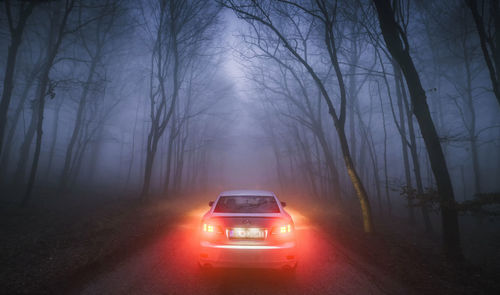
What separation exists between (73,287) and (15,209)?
27.2 ft

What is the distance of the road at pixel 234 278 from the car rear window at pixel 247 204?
2.71ft

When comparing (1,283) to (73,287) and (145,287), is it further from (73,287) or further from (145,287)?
(145,287)

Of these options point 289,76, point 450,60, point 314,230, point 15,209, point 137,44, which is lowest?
point 314,230

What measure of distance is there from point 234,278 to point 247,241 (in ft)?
2.42

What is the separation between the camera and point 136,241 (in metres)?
5.80

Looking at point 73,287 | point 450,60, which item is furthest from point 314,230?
point 450,60

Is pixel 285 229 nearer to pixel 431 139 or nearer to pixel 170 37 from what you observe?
pixel 431 139

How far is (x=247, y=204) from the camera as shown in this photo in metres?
4.42

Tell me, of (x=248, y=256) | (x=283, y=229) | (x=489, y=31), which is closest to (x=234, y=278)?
(x=248, y=256)

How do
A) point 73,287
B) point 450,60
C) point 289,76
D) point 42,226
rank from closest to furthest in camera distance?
point 73,287 → point 42,226 → point 289,76 → point 450,60

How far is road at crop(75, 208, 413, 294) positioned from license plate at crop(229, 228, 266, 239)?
681 mm

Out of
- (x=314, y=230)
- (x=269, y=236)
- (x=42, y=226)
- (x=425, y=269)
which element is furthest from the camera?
(x=314, y=230)

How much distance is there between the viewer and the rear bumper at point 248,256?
11.0 feet

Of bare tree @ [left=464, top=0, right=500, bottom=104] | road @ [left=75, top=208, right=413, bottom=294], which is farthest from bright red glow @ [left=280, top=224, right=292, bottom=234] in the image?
bare tree @ [left=464, top=0, right=500, bottom=104]
